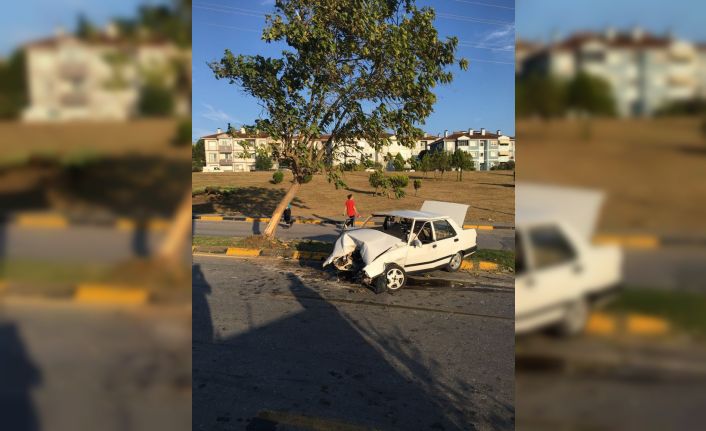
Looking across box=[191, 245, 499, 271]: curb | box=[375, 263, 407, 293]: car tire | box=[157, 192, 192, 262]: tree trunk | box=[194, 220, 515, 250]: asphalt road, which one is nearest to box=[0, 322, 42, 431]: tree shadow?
box=[157, 192, 192, 262]: tree trunk

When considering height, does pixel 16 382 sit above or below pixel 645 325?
below

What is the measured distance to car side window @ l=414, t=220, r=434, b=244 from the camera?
8.20m

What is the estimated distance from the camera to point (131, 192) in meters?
0.88

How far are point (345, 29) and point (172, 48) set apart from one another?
30.5ft

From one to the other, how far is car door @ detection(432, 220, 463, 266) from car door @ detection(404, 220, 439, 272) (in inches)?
4.5

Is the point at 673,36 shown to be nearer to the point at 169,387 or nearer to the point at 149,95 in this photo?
the point at 149,95

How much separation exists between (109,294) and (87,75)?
17.1 inches

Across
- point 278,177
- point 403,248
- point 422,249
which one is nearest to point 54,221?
point 403,248

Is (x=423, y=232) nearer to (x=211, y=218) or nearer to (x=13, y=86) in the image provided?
(x=13, y=86)

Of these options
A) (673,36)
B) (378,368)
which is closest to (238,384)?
(378,368)

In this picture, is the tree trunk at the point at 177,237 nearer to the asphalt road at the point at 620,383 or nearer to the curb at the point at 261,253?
the asphalt road at the point at 620,383

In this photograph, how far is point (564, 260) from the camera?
673 millimetres

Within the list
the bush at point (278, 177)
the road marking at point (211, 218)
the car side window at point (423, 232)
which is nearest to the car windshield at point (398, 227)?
the car side window at point (423, 232)

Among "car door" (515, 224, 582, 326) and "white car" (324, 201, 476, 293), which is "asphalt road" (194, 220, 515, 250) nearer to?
"white car" (324, 201, 476, 293)
